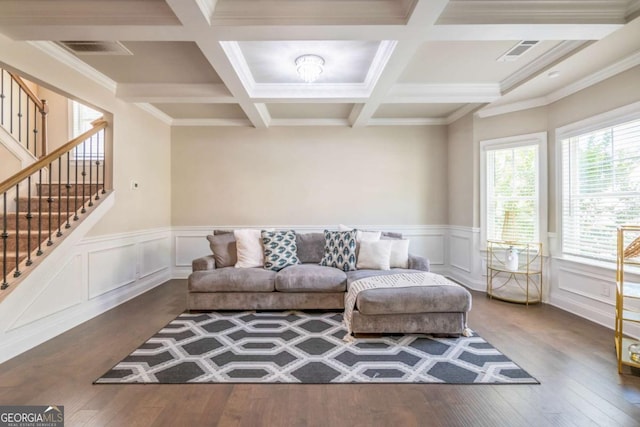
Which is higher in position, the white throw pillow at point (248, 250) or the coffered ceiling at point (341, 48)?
the coffered ceiling at point (341, 48)

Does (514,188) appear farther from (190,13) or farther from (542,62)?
(190,13)

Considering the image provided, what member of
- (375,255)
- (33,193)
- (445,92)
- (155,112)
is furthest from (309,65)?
(33,193)

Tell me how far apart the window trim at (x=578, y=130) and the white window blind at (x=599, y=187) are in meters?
0.04

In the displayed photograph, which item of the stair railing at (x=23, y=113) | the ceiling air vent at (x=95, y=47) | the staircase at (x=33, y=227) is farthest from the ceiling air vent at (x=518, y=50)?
the stair railing at (x=23, y=113)

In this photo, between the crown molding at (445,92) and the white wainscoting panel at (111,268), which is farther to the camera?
the crown molding at (445,92)

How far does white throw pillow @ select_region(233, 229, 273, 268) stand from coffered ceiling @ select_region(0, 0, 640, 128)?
1.79 meters

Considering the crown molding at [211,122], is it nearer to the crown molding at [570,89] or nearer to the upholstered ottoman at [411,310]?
the upholstered ottoman at [411,310]

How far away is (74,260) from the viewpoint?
3.10 metres

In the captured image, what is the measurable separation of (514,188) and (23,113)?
719 centimetres

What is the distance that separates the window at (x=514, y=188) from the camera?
3.92 m

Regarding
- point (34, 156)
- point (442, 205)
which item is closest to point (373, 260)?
point (442, 205)

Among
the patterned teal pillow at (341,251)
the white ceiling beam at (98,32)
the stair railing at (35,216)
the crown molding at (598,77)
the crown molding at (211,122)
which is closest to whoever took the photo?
the white ceiling beam at (98,32)

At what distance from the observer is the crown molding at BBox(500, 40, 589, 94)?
8.91ft

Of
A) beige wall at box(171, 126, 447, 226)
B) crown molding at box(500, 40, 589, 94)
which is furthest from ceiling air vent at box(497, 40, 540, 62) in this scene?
beige wall at box(171, 126, 447, 226)
